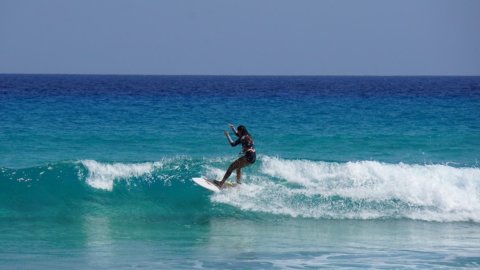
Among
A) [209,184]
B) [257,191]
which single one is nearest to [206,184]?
[209,184]

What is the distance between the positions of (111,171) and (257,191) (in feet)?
13.2

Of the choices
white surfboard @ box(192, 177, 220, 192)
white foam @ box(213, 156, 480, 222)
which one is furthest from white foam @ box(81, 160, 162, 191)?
white foam @ box(213, 156, 480, 222)

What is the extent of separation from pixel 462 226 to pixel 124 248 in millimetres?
7250

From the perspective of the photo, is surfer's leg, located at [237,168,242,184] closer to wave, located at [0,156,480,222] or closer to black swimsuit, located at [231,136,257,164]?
wave, located at [0,156,480,222]

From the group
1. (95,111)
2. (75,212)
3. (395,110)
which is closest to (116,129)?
(95,111)

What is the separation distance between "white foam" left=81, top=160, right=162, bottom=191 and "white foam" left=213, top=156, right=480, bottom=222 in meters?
2.77

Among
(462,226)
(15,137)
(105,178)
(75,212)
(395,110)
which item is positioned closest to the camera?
(462,226)

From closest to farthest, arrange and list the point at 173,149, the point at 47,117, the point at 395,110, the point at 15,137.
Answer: the point at 173,149
the point at 15,137
the point at 47,117
the point at 395,110

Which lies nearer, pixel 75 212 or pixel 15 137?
pixel 75 212

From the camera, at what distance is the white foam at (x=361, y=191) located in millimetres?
18031

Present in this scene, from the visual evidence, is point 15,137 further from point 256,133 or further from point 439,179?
point 439,179

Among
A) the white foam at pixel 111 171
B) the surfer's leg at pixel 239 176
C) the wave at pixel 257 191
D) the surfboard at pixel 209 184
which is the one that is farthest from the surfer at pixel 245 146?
the white foam at pixel 111 171

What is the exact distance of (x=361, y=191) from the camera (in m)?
19.3

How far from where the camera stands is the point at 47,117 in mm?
34656
